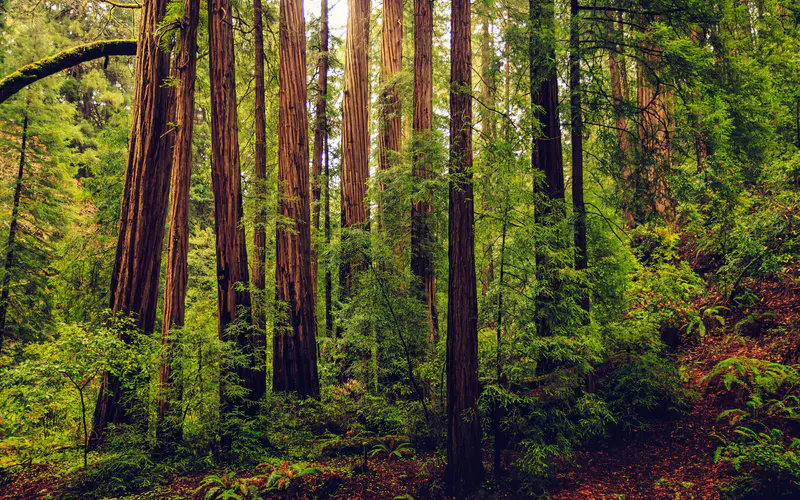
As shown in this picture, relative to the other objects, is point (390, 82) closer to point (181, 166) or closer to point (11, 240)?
point (181, 166)

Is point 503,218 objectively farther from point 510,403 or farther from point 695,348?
point 695,348

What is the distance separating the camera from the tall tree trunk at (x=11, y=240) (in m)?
12.4

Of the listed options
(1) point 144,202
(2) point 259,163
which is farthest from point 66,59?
(1) point 144,202

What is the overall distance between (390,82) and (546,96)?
4212mm

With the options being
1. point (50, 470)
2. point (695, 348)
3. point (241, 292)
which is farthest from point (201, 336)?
point (695, 348)

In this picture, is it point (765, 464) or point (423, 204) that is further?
point (423, 204)

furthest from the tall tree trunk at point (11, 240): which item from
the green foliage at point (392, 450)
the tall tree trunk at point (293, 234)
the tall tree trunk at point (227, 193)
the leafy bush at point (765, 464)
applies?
the leafy bush at point (765, 464)

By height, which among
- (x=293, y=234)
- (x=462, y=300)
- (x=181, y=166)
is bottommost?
(x=462, y=300)

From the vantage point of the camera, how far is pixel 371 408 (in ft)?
26.8

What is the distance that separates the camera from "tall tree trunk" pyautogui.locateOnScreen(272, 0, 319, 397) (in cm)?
911

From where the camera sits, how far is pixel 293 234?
9.34m

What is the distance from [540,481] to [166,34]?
9.86m

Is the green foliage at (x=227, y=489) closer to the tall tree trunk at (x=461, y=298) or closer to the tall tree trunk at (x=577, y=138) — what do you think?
the tall tree trunk at (x=461, y=298)

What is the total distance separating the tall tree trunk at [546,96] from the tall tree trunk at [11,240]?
14879mm
